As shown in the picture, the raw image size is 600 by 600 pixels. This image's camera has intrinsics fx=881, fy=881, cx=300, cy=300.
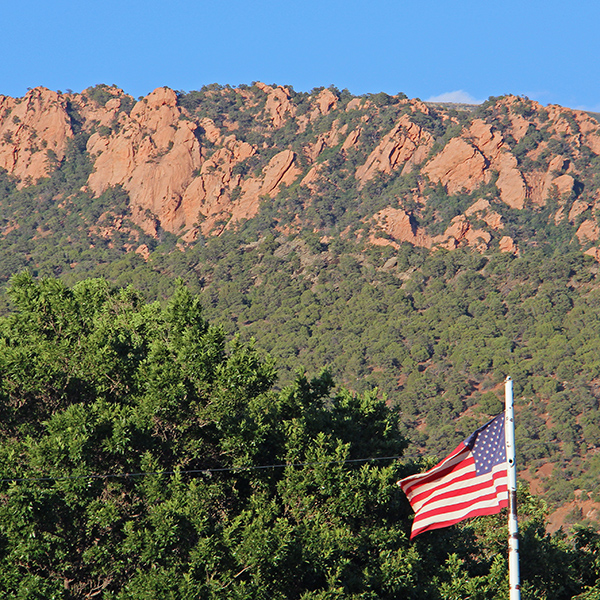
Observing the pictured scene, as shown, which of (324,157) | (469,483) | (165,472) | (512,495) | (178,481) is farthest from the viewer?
(324,157)

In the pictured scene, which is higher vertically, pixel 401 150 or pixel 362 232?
pixel 401 150

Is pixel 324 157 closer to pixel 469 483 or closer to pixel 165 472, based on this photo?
pixel 165 472

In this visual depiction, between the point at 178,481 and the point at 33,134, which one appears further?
the point at 33,134

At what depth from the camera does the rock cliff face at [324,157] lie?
116 meters

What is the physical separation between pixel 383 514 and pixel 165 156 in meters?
117

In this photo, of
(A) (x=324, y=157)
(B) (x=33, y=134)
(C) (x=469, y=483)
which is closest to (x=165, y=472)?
(C) (x=469, y=483)

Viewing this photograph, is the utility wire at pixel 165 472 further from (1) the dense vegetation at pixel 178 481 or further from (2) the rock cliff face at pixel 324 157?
(2) the rock cliff face at pixel 324 157

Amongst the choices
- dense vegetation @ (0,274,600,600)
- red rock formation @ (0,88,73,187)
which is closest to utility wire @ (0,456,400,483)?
dense vegetation @ (0,274,600,600)

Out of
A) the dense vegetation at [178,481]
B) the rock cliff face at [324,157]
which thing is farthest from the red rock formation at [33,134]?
the dense vegetation at [178,481]

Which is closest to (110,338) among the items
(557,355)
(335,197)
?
(557,355)

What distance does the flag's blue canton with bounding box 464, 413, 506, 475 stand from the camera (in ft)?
47.0

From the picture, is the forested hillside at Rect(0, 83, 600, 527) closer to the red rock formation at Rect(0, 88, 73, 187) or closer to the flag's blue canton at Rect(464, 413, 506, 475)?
the red rock formation at Rect(0, 88, 73, 187)

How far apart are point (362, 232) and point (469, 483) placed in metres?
101

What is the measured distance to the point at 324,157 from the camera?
136 metres
